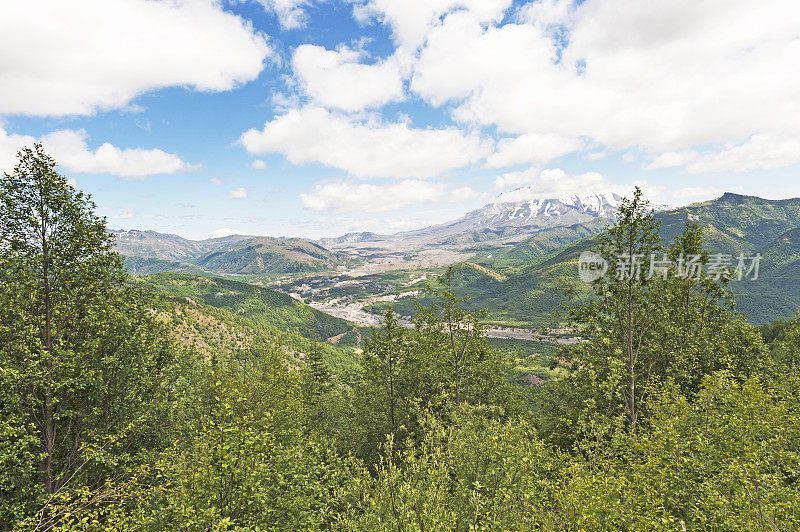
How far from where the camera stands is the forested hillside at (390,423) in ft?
49.0

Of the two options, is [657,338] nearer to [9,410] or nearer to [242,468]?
[242,468]

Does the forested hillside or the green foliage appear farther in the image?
the green foliage

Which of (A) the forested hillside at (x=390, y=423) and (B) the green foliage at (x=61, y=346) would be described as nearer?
(A) the forested hillside at (x=390, y=423)

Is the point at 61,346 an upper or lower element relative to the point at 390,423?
upper

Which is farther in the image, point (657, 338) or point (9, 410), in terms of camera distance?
point (657, 338)

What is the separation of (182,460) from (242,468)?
4.98 metres

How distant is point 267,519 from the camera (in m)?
17.3

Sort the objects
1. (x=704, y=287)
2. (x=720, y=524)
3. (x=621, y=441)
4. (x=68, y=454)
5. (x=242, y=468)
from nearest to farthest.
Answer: (x=720, y=524) < (x=242, y=468) < (x=621, y=441) < (x=68, y=454) < (x=704, y=287)

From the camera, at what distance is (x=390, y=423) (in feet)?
115

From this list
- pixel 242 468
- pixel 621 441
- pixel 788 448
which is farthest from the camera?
pixel 621 441

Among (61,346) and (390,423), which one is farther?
(390,423)

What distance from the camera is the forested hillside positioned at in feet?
49.0

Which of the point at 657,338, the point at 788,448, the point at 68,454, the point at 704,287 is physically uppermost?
A: the point at 704,287

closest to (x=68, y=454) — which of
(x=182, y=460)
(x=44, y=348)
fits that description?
(x=44, y=348)
